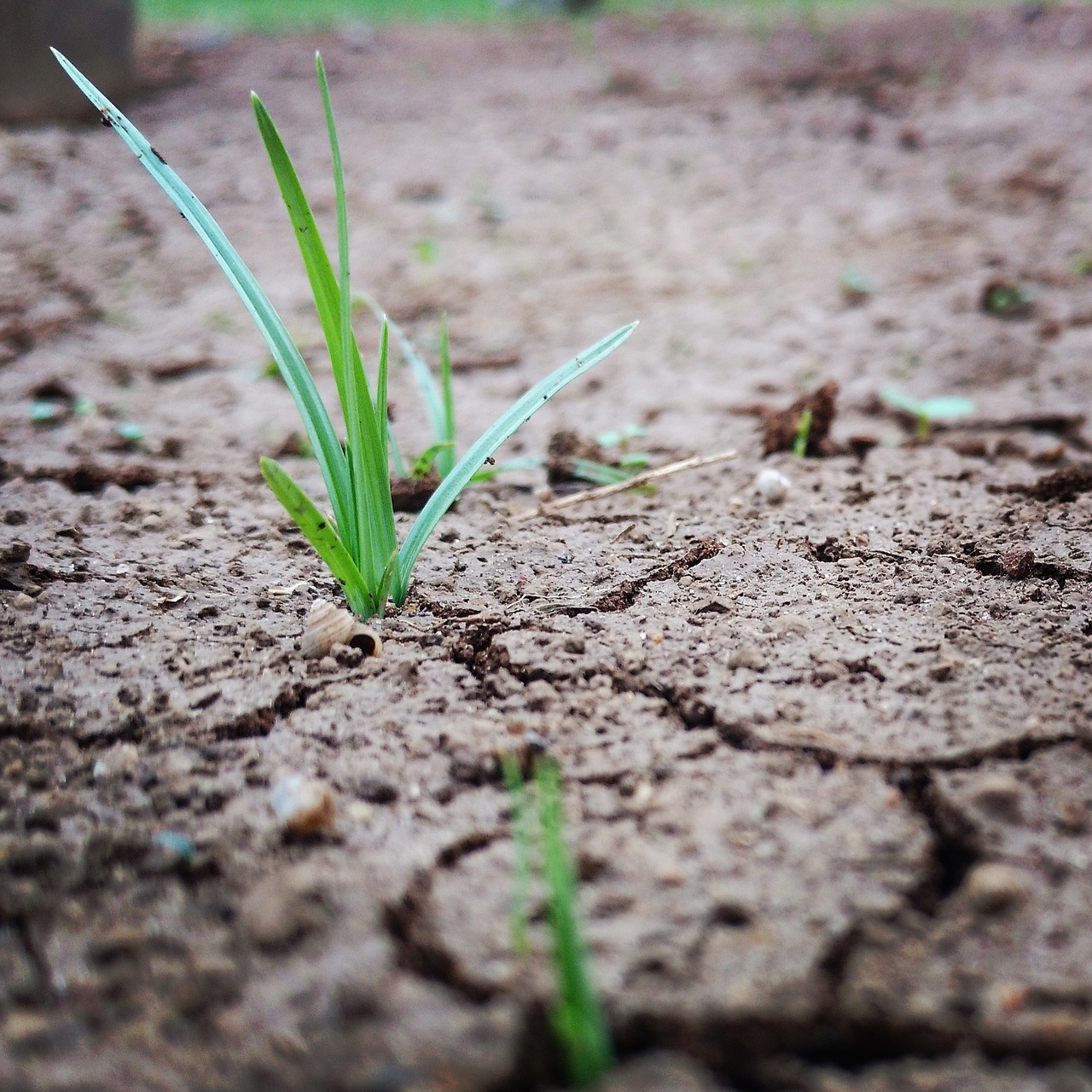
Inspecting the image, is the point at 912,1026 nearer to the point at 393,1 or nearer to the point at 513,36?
the point at 513,36

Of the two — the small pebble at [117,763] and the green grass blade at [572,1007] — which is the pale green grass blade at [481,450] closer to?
the small pebble at [117,763]

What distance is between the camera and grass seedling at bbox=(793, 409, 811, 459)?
1.54 m

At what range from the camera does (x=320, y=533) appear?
951mm

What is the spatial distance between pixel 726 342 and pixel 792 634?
4.37 feet

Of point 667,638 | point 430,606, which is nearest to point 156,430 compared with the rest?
point 430,606

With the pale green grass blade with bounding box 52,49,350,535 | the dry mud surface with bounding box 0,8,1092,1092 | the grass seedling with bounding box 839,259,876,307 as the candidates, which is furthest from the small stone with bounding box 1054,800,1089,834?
the grass seedling with bounding box 839,259,876,307

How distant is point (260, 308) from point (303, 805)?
581 millimetres

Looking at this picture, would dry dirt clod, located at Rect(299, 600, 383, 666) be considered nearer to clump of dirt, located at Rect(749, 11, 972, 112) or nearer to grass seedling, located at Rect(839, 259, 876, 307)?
grass seedling, located at Rect(839, 259, 876, 307)

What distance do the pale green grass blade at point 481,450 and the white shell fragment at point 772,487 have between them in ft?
1.51

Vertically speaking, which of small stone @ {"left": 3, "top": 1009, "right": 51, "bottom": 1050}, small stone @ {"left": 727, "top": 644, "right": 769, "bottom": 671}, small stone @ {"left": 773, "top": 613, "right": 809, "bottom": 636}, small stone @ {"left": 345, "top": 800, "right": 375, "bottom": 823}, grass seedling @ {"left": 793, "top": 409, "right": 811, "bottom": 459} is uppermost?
grass seedling @ {"left": 793, "top": 409, "right": 811, "bottom": 459}

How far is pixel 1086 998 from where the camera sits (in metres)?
0.59

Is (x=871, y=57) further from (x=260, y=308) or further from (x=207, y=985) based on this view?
(x=207, y=985)

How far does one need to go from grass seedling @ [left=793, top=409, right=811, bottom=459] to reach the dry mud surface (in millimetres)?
23

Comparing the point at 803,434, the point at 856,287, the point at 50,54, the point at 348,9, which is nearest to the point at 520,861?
the point at 803,434
